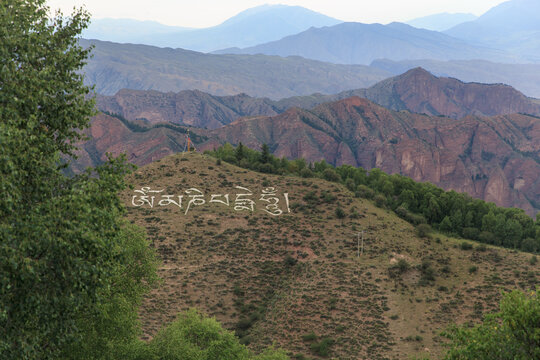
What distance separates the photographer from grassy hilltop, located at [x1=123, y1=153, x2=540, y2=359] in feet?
153

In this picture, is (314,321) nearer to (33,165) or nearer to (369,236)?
(369,236)

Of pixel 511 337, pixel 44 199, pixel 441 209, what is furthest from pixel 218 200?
pixel 511 337

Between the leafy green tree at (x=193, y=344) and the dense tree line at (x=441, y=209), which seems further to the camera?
the dense tree line at (x=441, y=209)

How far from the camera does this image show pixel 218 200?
77.1 metres

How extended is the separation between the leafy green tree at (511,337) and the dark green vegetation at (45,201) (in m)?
15.1

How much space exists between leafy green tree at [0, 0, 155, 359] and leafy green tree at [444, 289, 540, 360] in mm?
15258

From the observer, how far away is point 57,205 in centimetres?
→ 1620

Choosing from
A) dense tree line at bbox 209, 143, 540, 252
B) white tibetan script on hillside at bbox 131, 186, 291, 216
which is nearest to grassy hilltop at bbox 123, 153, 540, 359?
white tibetan script on hillside at bbox 131, 186, 291, 216

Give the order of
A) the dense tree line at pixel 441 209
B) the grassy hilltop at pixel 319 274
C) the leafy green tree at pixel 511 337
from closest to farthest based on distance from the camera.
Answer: the leafy green tree at pixel 511 337
the grassy hilltop at pixel 319 274
the dense tree line at pixel 441 209

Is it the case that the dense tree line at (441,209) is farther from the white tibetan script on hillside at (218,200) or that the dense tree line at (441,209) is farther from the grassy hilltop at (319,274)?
the white tibetan script on hillside at (218,200)

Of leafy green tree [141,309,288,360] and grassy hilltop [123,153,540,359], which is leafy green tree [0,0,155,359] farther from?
grassy hilltop [123,153,540,359]

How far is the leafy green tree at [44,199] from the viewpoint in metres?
14.2

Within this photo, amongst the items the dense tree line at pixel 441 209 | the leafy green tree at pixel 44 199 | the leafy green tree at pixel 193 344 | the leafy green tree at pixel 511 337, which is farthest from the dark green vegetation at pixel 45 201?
the dense tree line at pixel 441 209

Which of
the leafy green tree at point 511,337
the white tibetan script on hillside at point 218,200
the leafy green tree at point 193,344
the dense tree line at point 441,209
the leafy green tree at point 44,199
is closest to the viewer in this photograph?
the leafy green tree at point 44,199
